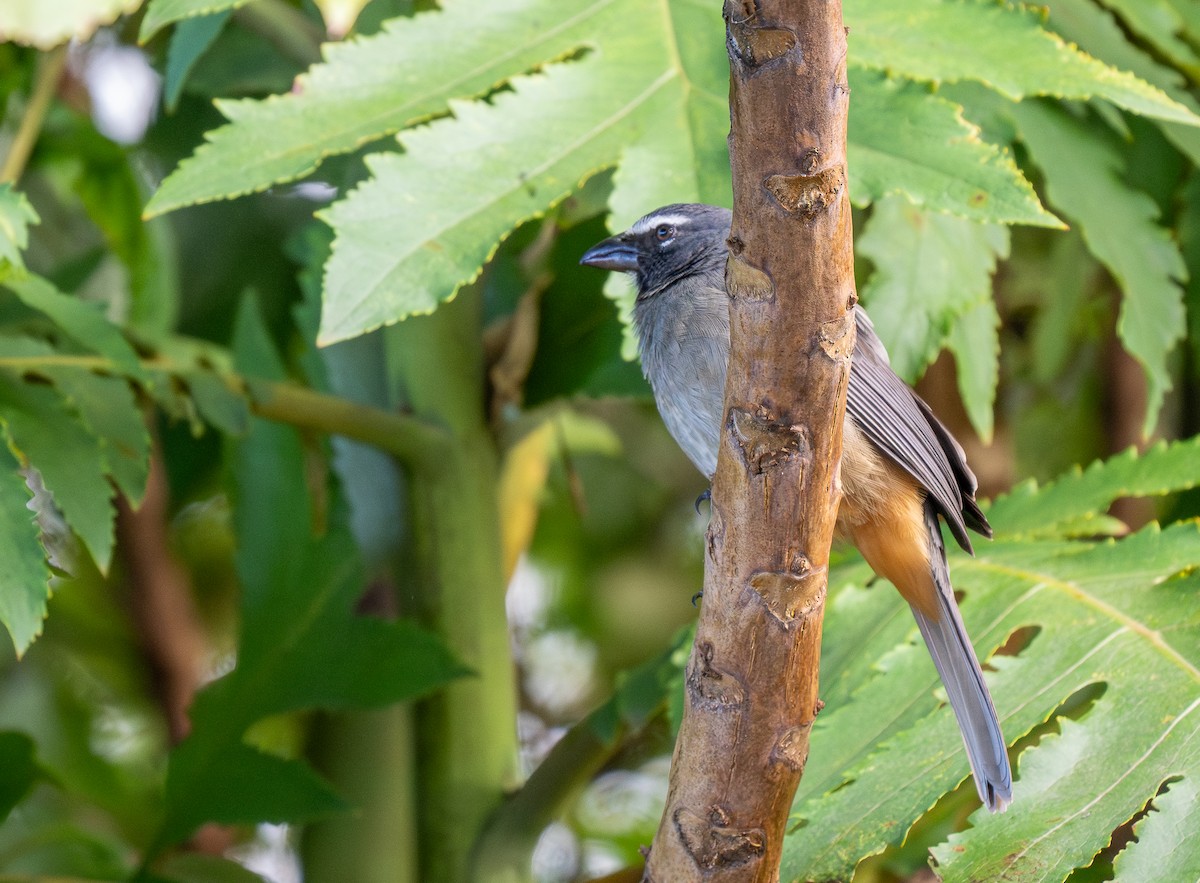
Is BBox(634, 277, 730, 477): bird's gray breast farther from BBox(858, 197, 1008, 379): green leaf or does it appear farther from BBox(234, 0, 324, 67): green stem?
BBox(234, 0, 324, 67): green stem

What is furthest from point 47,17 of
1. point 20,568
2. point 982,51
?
point 982,51

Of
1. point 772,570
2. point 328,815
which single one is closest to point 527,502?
point 328,815

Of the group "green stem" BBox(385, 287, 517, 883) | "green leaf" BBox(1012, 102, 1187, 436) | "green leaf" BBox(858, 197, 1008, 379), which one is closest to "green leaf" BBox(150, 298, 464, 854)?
"green stem" BBox(385, 287, 517, 883)

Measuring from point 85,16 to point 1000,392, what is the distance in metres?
2.72

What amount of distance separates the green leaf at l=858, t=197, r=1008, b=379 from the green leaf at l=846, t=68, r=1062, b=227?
0.30 meters

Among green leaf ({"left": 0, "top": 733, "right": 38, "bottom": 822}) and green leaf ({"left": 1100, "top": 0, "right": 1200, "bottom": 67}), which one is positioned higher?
green leaf ({"left": 1100, "top": 0, "right": 1200, "bottom": 67})

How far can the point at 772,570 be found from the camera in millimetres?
1329

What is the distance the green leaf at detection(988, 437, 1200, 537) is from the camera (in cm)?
226

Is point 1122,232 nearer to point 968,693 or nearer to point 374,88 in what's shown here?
point 968,693

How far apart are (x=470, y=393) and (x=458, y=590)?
42 centimetres

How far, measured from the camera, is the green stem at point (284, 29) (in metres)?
2.96

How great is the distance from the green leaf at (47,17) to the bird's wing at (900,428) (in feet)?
4.03

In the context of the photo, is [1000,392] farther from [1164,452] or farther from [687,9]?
[687,9]

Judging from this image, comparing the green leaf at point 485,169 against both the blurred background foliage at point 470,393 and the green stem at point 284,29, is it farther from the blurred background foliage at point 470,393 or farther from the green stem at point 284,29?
the green stem at point 284,29
